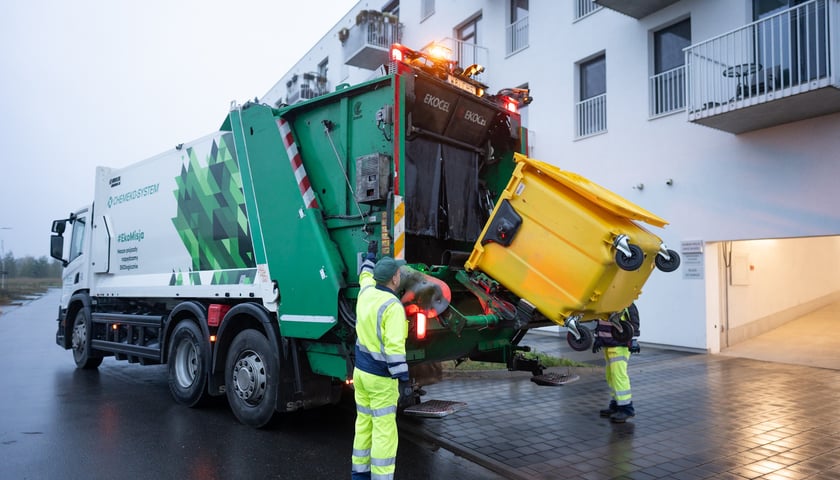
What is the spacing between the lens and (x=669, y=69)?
10828 millimetres

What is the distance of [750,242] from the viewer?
1112 cm

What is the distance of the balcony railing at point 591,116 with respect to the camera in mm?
12055

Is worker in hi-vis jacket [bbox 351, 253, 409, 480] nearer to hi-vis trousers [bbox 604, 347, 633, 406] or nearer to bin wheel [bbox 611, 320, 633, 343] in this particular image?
bin wheel [bbox 611, 320, 633, 343]

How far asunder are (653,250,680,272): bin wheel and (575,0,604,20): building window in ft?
30.6

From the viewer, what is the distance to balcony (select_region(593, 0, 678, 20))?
10513 mm

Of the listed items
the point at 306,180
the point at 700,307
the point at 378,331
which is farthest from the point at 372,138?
the point at 700,307

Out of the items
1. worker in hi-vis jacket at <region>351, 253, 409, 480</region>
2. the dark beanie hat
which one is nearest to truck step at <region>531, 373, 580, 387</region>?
worker in hi-vis jacket at <region>351, 253, 409, 480</region>

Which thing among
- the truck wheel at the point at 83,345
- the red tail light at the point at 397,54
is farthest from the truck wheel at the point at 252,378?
the truck wheel at the point at 83,345

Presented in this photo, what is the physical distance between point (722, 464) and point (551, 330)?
851 cm

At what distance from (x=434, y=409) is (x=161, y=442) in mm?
2610

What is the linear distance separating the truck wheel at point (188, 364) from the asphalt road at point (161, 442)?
0.60 ft

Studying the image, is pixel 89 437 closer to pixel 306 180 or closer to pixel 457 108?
pixel 306 180

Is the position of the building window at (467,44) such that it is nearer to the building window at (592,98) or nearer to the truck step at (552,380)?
the building window at (592,98)

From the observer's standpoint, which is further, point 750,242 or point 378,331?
point 750,242
